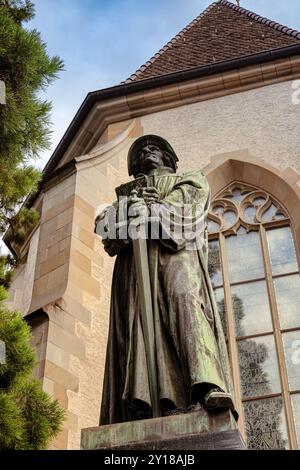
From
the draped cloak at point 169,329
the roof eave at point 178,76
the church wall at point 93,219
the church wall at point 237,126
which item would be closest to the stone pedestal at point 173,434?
the draped cloak at point 169,329

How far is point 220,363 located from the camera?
11.0 ft

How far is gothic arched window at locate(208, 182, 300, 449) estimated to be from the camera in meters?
7.22

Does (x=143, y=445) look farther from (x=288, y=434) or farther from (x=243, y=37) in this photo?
(x=243, y=37)

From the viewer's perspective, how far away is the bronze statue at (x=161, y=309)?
127 inches

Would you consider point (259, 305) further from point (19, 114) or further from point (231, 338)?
point (19, 114)

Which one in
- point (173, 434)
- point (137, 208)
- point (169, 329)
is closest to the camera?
point (173, 434)

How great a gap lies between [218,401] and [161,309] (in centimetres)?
61

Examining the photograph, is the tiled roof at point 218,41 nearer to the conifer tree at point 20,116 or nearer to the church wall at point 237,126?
the church wall at point 237,126

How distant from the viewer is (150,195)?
3.87m

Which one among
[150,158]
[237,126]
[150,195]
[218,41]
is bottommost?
[150,195]

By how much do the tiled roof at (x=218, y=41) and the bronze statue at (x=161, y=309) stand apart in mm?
7735

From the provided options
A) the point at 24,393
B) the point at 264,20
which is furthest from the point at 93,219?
the point at 264,20

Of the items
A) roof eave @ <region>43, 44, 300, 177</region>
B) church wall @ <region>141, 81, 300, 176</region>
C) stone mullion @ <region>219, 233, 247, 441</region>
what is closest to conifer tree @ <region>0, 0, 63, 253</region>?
stone mullion @ <region>219, 233, 247, 441</region>
